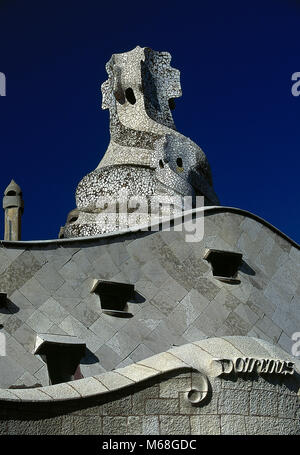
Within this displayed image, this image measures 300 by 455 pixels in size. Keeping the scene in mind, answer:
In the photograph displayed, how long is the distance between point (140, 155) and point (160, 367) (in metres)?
8.84

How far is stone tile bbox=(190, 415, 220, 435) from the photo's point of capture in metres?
5.97

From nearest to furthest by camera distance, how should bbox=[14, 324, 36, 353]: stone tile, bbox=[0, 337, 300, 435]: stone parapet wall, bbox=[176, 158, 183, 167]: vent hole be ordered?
bbox=[0, 337, 300, 435]: stone parapet wall < bbox=[14, 324, 36, 353]: stone tile < bbox=[176, 158, 183, 167]: vent hole

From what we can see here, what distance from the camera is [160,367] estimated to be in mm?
6039

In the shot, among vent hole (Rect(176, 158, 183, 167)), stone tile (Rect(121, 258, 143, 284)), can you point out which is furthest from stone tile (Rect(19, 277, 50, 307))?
vent hole (Rect(176, 158, 183, 167))

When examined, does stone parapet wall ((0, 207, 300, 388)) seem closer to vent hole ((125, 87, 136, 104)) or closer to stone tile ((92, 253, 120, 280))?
stone tile ((92, 253, 120, 280))

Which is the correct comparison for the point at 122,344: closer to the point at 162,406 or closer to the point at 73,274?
the point at 73,274

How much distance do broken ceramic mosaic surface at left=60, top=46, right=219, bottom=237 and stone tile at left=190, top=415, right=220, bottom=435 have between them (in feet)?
23.9

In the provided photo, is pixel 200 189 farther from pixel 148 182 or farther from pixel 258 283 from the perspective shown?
pixel 258 283

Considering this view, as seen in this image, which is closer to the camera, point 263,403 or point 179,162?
point 263,403

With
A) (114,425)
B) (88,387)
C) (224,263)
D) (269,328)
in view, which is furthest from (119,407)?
(224,263)

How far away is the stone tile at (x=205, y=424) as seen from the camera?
5.97 metres

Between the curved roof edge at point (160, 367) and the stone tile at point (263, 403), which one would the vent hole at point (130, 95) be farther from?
the stone tile at point (263, 403)
